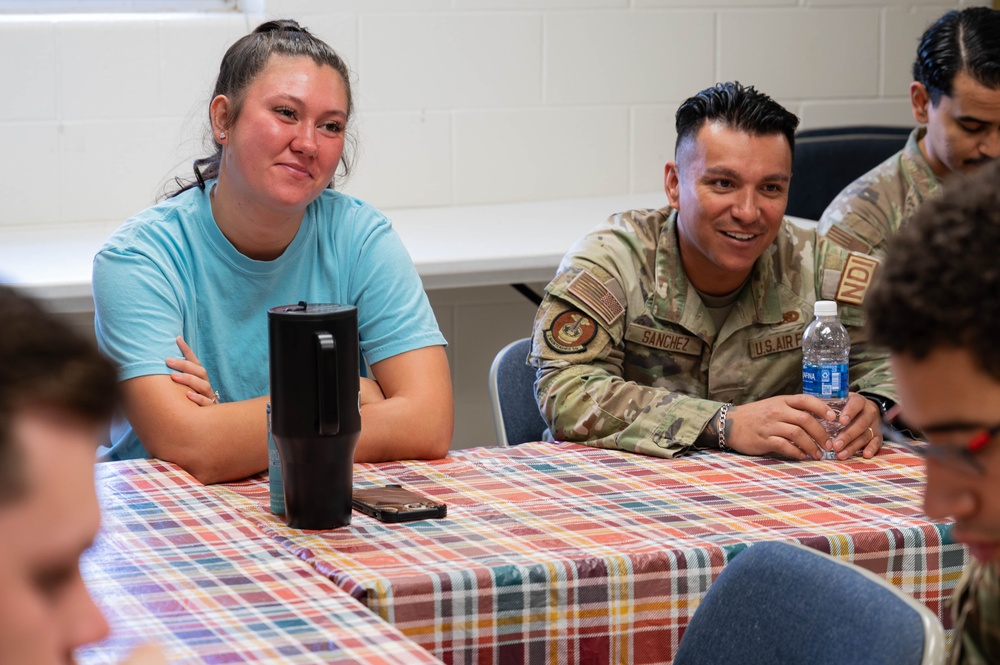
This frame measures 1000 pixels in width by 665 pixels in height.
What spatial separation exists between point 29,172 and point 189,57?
0.50m

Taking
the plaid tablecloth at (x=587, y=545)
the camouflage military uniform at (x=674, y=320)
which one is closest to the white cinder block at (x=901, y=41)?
the camouflage military uniform at (x=674, y=320)

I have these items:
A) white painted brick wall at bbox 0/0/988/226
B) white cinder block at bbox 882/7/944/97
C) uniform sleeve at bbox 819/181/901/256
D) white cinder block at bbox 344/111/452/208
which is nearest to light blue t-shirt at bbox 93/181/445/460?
uniform sleeve at bbox 819/181/901/256

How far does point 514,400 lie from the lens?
2244 mm

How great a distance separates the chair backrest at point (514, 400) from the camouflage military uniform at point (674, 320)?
0.18 m

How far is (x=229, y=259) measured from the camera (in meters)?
1.97

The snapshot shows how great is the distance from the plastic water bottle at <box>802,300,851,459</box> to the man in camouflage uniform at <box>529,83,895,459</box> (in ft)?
0.15

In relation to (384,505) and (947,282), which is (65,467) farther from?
(384,505)

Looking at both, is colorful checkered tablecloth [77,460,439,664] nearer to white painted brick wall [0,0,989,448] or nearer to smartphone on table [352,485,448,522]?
smartphone on table [352,485,448,522]

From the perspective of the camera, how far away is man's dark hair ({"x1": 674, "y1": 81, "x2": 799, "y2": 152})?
2086mm

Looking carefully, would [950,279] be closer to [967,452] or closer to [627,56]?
[967,452]

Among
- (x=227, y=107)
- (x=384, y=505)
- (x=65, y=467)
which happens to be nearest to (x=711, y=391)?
(x=384, y=505)

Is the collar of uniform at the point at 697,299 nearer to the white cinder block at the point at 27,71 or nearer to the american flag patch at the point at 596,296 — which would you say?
the american flag patch at the point at 596,296

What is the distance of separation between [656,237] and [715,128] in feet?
0.68

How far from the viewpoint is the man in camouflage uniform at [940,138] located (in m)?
2.60
